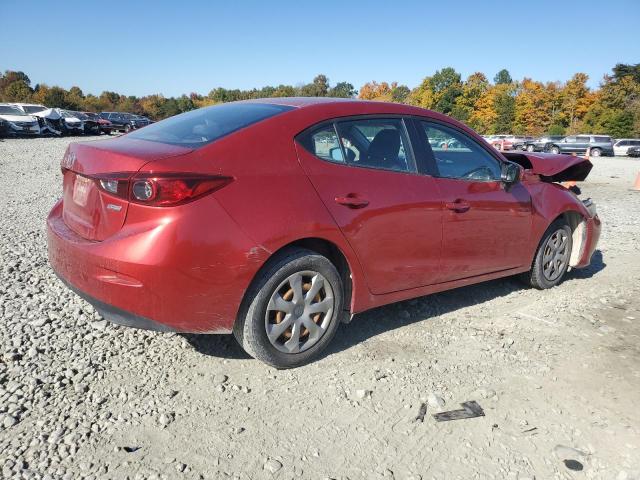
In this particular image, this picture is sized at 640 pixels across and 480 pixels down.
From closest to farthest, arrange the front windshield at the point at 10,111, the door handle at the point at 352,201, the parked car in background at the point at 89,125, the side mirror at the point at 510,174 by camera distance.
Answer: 1. the door handle at the point at 352,201
2. the side mirror at the point at 510,174
3. the front windshield at the point at 10,111
4. the parked car in background at the point at 89,125

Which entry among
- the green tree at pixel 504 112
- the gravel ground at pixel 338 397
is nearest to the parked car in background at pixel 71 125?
the gravel ground at pixel 338 397

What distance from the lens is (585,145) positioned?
130 feet

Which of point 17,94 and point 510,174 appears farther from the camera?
point 17,94

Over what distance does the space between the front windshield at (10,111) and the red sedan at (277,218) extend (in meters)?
29.6

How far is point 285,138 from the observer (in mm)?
3086

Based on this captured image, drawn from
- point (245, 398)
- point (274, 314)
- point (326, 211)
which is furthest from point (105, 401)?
point (326, 211)

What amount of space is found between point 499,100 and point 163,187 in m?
79.7

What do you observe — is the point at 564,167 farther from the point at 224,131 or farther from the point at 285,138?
the point at 224,131

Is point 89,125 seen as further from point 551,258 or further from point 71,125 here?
point 551,258

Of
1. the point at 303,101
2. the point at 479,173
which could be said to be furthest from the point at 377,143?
the point at 479,173

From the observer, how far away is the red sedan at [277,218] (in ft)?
8.78

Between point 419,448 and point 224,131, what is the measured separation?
6.71 ft

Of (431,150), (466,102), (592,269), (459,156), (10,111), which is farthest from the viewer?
(466,102)

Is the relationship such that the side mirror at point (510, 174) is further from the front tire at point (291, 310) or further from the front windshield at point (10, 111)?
the front windshield at point (10, 111)
